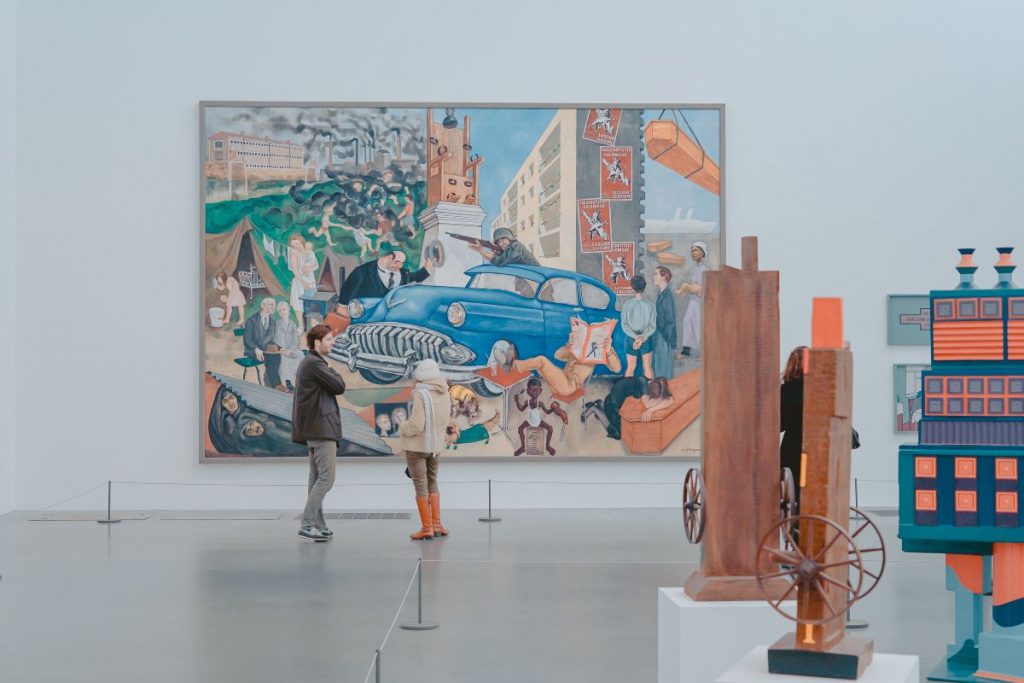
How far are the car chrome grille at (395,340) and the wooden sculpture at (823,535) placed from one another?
360 inches

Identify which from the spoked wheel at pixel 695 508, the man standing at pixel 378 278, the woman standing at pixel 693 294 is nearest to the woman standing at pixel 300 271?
the man standing at pixel 378 278

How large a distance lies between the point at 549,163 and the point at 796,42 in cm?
316

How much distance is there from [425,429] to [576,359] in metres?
3.08

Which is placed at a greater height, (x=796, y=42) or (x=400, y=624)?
(x=796, y=42)

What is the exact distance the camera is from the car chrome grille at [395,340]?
13.5 meters

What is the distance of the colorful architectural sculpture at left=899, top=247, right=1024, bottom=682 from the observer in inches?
247

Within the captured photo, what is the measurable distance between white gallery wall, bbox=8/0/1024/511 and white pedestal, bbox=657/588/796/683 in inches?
334

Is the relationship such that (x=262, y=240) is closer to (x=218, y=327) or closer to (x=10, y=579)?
(x=218, y=327)

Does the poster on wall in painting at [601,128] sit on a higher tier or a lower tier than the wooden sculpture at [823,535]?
higher

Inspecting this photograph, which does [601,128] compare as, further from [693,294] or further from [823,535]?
[823,535]

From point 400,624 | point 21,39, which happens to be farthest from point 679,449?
point 21,39

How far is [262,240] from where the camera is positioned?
44.0 feet

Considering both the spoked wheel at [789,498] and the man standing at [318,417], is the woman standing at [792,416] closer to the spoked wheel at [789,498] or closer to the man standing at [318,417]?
the spoked wheel at [789,498]

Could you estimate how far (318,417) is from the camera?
36.4 ft
